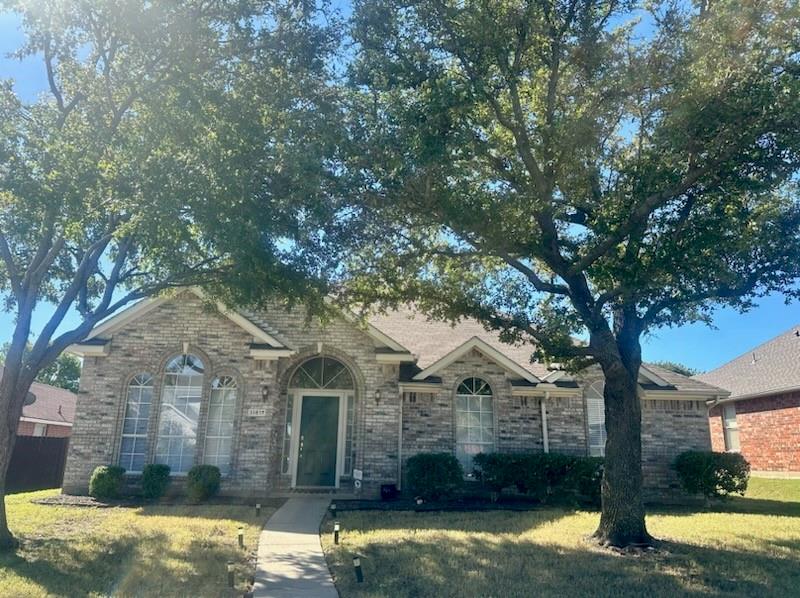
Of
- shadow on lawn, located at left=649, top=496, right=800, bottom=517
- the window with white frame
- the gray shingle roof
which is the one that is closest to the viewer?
shadow on lawn, located at left=649, top=496, right=800, bottom=517

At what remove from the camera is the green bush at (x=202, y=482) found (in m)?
13.7

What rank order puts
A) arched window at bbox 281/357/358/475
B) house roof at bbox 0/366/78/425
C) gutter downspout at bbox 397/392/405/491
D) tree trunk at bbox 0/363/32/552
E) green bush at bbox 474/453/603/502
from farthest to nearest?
house roof at bbox 0/366/78/425, arched window at bbox 281/357/358/475, gutter downspout at bbox 397/392/405/491, green bush at bbox 474/453/603/502, tree trunk at bbox 0/363/32/552

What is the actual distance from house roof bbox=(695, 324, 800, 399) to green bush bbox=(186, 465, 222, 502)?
19.8 meters

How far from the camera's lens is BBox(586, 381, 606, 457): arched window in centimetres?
1673

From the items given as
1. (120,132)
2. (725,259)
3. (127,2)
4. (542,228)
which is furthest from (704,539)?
(127,2)

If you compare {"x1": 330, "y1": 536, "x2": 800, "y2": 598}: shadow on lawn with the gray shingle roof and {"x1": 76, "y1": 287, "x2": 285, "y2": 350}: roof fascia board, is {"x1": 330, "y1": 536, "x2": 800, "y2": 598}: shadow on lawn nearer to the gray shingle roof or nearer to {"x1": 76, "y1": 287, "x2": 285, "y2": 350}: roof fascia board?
{"x1": 76, "y1": 287, "x2": 285, "y2": 350}: roof fascia board

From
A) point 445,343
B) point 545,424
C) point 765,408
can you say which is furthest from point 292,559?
Answer: point 765,408

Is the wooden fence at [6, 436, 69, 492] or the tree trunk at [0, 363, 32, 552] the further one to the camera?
the wooden fence at [6, 436, 69, 492]

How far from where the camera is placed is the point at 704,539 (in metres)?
10.1

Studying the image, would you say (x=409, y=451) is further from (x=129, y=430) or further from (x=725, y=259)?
(x=725, y=259)

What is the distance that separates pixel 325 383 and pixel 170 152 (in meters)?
8.66

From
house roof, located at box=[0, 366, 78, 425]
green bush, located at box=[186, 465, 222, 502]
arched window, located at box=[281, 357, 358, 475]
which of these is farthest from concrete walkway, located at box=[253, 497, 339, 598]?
house roof, located at box=[0, 366, 78, 425]

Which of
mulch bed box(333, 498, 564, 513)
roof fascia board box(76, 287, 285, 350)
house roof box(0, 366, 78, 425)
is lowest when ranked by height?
mulch bed box(333, 498, 564, 513)

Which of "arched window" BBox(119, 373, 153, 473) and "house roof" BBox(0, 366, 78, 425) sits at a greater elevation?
"house roof" BBox(0, 366, 78, 425)
